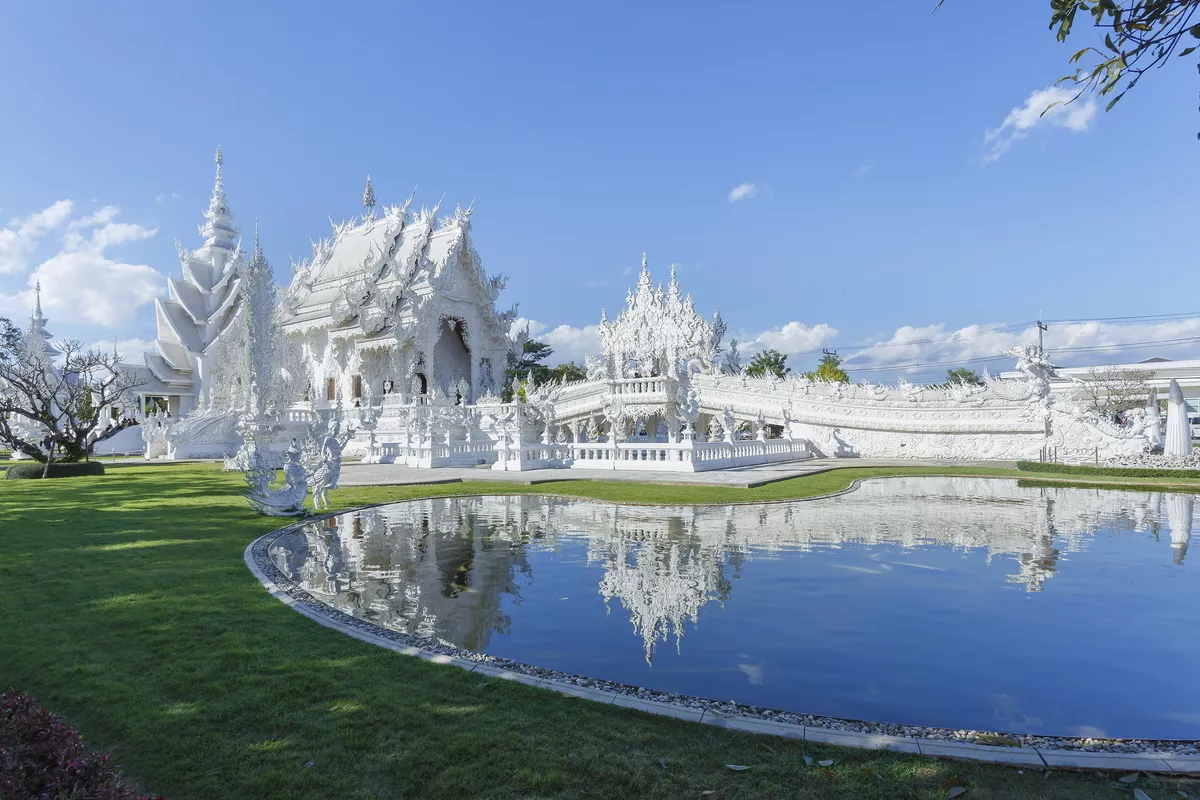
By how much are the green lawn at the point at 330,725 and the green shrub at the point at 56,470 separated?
17220 mm

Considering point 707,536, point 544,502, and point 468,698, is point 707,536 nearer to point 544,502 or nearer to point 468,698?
point 544,502

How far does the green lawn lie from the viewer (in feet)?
9.40

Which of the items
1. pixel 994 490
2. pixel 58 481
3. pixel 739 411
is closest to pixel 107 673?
pixel 994 490

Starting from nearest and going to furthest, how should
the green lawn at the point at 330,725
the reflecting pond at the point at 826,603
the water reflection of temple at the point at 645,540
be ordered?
the green lawn at the point at 330,725 → the reflecting pond at the point at 826,603 → the water reflection of temple at the point at 645,540

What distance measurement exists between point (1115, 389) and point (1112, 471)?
87.6 ft

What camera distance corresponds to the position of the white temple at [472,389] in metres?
22.5

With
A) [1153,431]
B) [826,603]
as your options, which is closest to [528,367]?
[1153,431]

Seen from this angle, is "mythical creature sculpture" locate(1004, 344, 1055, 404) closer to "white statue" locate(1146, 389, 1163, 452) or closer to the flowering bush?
"white statue" locate(1146, 389, 1163, 452)

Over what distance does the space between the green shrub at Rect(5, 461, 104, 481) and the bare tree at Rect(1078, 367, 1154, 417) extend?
45952 millimetres

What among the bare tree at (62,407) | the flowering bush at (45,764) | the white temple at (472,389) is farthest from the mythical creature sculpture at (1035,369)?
the bare tree at (62,407)

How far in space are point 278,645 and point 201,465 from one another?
22.1 metres

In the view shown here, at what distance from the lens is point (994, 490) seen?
1507 centimetres

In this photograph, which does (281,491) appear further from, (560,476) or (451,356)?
(451,356)

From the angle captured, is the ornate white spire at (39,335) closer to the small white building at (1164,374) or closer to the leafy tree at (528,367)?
the leafy tree at (528,367)
